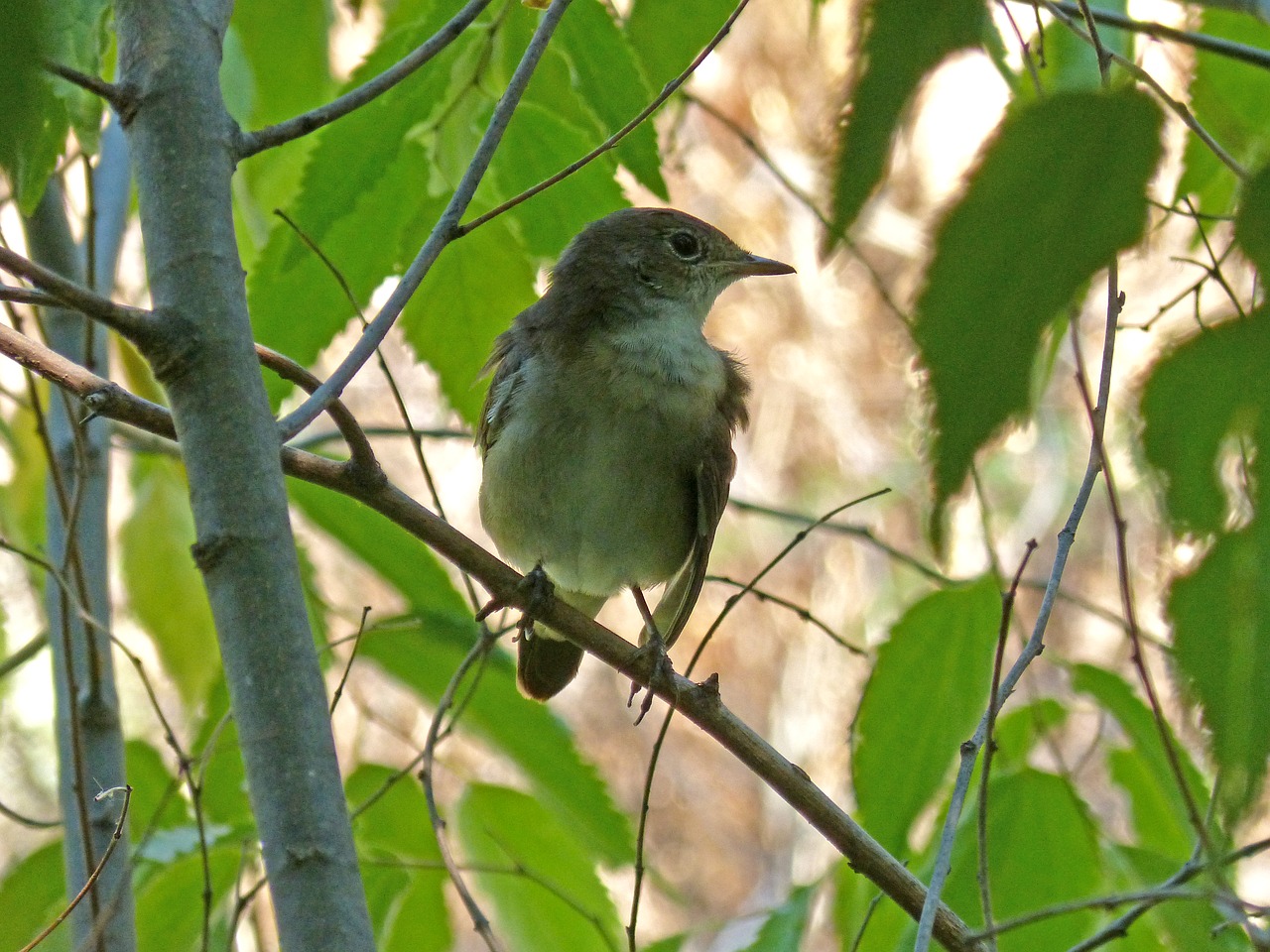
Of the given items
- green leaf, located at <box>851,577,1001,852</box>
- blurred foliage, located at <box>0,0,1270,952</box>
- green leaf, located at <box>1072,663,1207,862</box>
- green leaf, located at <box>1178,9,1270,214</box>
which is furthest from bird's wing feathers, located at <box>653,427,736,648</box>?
green leaf, located at <box>1178,9,1270,214</box>

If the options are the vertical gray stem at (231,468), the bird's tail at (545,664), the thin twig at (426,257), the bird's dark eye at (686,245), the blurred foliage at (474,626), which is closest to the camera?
the vertical gray stem at (231,468)

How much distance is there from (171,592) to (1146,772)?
2.20 metres

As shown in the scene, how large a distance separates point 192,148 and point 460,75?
1098 mm

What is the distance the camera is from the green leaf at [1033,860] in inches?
100

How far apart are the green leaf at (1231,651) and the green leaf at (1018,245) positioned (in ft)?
0.51

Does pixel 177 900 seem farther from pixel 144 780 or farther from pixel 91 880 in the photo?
pixel 91 880

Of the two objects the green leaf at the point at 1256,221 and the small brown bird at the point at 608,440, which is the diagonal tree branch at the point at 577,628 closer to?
the small brown bird at the point at 608,440

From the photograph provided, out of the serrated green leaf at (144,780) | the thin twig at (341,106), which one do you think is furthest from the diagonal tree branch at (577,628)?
the serrated green leaf at (144,780)

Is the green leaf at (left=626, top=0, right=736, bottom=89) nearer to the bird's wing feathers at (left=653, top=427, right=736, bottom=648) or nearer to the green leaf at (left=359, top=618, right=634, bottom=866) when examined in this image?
the green leaf at (left=359, top=618, right=634, bottom=866)

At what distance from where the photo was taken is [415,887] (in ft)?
9.61

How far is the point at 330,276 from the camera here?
2.59 meters

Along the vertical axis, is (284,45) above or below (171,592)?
above

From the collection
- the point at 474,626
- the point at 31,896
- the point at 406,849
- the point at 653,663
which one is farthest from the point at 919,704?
the point at 31,896

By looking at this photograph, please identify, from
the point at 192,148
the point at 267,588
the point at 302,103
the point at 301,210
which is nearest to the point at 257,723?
the point at 267,588
